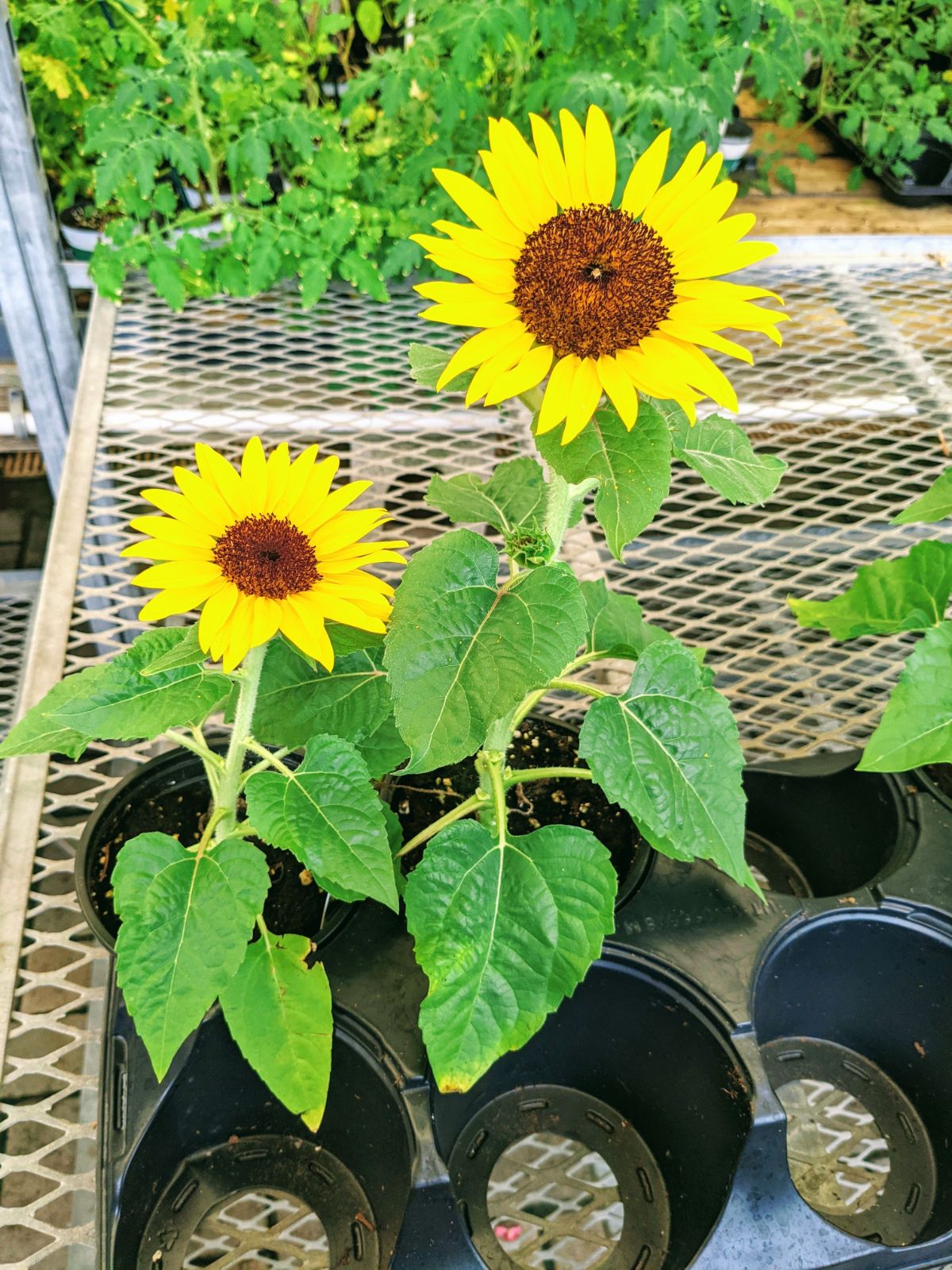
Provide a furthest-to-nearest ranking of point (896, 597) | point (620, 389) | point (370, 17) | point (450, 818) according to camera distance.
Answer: point (370, 17), point (896, 597), point (450, 818), point (620, 389)

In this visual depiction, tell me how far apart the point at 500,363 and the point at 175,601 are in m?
0.21

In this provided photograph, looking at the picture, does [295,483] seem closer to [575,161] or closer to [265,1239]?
[575,161]

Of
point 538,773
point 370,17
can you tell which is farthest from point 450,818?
point 370,17

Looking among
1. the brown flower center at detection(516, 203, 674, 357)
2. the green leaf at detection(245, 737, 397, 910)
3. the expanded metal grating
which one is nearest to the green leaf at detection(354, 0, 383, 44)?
the expanded metal grating

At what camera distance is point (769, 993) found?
28.5 inches

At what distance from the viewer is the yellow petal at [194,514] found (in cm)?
54

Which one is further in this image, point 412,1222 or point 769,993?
point 769,993

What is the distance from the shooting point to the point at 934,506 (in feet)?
2.48

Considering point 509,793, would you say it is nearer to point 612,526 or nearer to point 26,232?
point 612,526

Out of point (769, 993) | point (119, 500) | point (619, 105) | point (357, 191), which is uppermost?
point (619, 105)

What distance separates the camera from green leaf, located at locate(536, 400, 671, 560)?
46 centimetres

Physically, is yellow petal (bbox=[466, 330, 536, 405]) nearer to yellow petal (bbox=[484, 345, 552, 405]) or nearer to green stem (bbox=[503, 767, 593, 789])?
yellow petal (bbox=[484, 345, 552, 405])

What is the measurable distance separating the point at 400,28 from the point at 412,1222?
7.83 ft

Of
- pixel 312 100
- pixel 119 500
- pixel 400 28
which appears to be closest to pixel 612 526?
pixel 119 500
